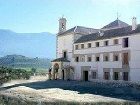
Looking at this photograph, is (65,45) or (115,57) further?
(65,45)

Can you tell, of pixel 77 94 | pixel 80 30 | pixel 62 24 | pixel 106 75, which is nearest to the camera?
pixel 77 94

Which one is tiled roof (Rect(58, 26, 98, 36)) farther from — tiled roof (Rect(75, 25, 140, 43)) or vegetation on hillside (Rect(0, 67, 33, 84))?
vegetation on hillside (Rect(0, 67, 33, 84))

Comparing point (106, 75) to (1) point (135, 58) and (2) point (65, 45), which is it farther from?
(2) point (65, 45)

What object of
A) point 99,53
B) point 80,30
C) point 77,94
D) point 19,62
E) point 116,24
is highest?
point 116,24

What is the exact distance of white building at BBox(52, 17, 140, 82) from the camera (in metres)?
44.1

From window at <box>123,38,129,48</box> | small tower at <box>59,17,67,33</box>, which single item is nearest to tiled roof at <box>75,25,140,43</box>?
window at <box>123,38,129,48</box>

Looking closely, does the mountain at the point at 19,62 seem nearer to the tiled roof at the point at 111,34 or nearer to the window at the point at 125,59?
the tiled roof at the point at 111,34

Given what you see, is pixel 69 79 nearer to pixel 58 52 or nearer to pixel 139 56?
pixel 58 52

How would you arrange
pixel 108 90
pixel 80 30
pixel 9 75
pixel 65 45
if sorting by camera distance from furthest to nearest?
Result: pixel 65 45 → pixel 80 30 → pixel 9 75 → pixel 108 90

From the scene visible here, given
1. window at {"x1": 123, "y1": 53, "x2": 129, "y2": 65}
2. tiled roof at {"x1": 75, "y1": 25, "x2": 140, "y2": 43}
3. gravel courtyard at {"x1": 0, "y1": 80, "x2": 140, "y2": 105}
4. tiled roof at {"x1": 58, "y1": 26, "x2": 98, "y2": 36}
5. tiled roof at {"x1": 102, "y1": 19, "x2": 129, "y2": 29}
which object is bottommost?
gravel courtyard at {"x1": 0, "y1": 80, "x2": 140, "y2": 105}

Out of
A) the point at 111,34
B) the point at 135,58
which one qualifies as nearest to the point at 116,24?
the point at 111,34

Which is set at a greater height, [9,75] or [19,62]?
[19,62]

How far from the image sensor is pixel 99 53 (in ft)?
165

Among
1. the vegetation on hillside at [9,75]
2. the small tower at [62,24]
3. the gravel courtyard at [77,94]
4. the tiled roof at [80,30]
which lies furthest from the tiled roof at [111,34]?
the vegetation on hillside at [9,75]
